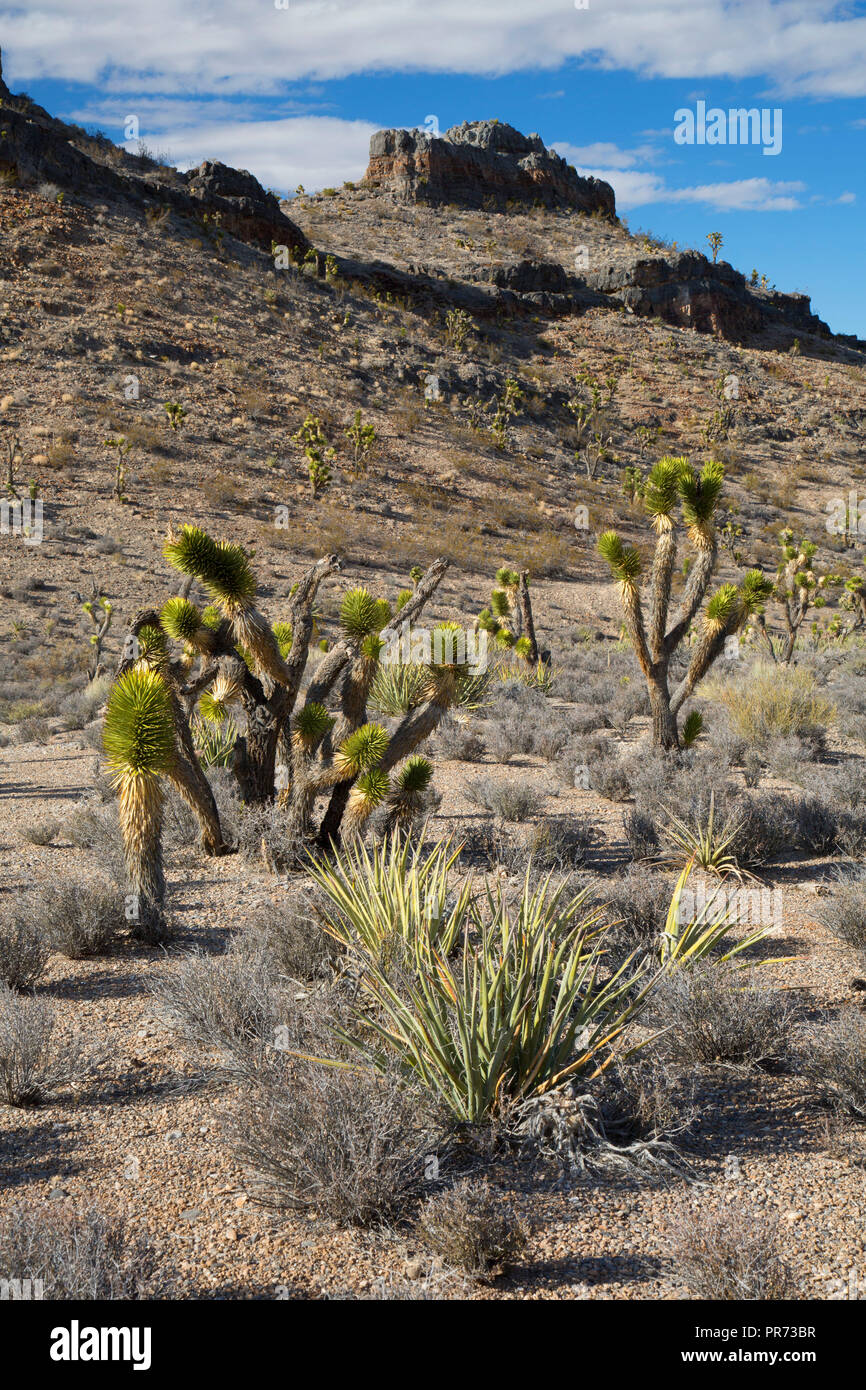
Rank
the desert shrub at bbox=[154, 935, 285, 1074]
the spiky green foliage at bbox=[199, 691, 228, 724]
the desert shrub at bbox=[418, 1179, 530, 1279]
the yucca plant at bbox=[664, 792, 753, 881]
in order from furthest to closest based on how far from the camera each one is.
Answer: the spiky green foliage at bbox=[199, 691, 228, 724]
the yucca plant at bbox=[664, 792, 753, 881]
the desert shrub at bbox=[154, 935, 285, 1074]
the desert shrub at bbox=[418, 1179, 530, 1279]

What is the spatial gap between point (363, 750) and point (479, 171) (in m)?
64.0

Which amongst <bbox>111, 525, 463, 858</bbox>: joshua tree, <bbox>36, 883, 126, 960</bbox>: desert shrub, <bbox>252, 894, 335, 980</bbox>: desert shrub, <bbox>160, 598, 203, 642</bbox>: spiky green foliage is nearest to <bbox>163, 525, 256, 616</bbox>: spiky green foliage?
<bbox>111, 525, 463, 858</bbox>: joshua tree

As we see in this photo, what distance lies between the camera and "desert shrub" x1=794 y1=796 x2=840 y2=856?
24.1ft

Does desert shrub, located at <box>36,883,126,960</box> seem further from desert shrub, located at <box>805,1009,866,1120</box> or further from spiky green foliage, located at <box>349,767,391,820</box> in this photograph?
desert shrub, located at <box>805,1009,866,1120</box>

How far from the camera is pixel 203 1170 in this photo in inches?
132

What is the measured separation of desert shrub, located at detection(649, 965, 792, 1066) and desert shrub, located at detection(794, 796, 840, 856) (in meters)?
3.42

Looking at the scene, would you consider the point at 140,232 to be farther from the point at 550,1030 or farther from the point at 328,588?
the point at 550,1030

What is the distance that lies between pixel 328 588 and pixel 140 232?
65.1 ft

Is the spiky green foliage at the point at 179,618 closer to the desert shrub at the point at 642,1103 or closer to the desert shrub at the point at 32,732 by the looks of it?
the desert shrub at the point at 642,1103

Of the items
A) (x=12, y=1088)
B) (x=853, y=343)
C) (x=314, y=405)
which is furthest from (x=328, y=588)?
(x=853, y=343)

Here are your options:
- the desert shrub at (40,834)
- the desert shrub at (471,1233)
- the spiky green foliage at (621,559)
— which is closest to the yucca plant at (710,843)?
the spiky green foliage at (621,559)

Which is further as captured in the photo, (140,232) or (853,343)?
(853,343)

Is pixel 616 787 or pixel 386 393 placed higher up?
pixel 386 393

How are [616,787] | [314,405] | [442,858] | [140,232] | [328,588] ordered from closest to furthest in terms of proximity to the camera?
[442,858] < [616,787] < [328,588] < [314,405] < [140,232]
